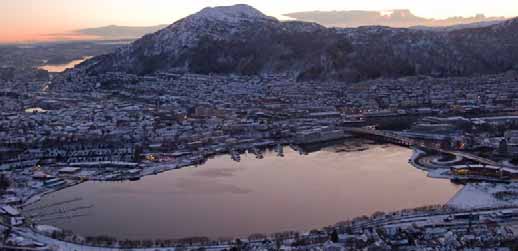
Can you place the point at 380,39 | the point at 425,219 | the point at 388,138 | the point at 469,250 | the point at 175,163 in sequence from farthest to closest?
the point at 380,39 → the point at 388,138 → the point at 175,163 → the point at 425,219 → the point at 469,250

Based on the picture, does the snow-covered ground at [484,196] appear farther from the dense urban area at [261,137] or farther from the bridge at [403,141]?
the bridge at [403,141]

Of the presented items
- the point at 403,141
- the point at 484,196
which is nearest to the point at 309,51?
the point at 403,141

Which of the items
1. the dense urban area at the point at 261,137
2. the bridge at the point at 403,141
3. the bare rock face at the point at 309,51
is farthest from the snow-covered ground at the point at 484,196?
the bare rock face at the point at 309,51

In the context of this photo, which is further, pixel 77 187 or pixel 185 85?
pixel 185 85

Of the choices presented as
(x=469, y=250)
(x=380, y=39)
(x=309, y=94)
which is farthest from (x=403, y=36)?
(x=469, y=250)

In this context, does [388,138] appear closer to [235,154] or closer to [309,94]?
[235,154]

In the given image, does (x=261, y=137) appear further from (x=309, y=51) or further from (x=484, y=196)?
(x=309, y=51)

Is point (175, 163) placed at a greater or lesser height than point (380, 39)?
lesser
